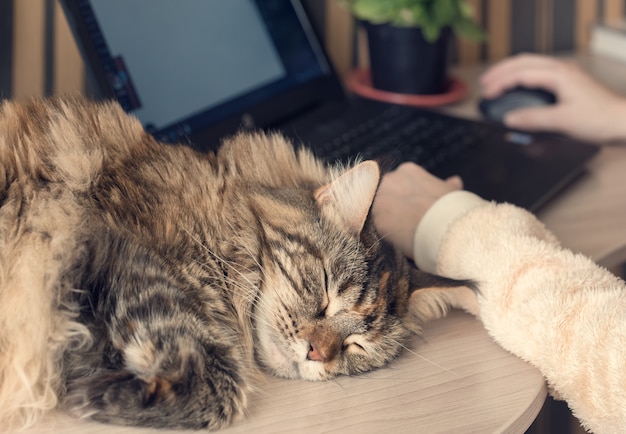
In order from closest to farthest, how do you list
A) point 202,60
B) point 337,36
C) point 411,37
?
1. point 202,60
2. point 411,37
3. point 337,36

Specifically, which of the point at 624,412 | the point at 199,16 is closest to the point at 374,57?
the point at 199,16

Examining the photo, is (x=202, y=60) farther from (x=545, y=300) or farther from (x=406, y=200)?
(x=545, y=300)

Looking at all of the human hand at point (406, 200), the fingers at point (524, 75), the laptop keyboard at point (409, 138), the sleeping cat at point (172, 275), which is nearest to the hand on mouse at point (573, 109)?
the fingers at point (524, 75)

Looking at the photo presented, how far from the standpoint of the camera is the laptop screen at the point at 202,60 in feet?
4.16

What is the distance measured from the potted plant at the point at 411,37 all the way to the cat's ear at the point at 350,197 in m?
0.68

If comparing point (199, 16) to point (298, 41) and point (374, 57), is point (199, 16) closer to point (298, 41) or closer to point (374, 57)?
point (298, 41)

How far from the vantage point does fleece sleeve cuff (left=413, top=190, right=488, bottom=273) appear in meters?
1.14

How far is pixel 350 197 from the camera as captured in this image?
3.36ft

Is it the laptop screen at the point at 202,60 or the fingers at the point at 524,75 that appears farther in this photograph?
the fingers at the point at 524,75

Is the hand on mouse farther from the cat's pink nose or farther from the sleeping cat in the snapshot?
the cat's pink nose

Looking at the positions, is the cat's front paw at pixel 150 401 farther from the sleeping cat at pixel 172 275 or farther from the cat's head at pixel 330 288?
the cat's head at pixel 330 288

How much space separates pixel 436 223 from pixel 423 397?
34 centimetres

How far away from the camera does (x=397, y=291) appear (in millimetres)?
1043

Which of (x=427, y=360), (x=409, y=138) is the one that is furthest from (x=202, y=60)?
(x=427, y=360)
